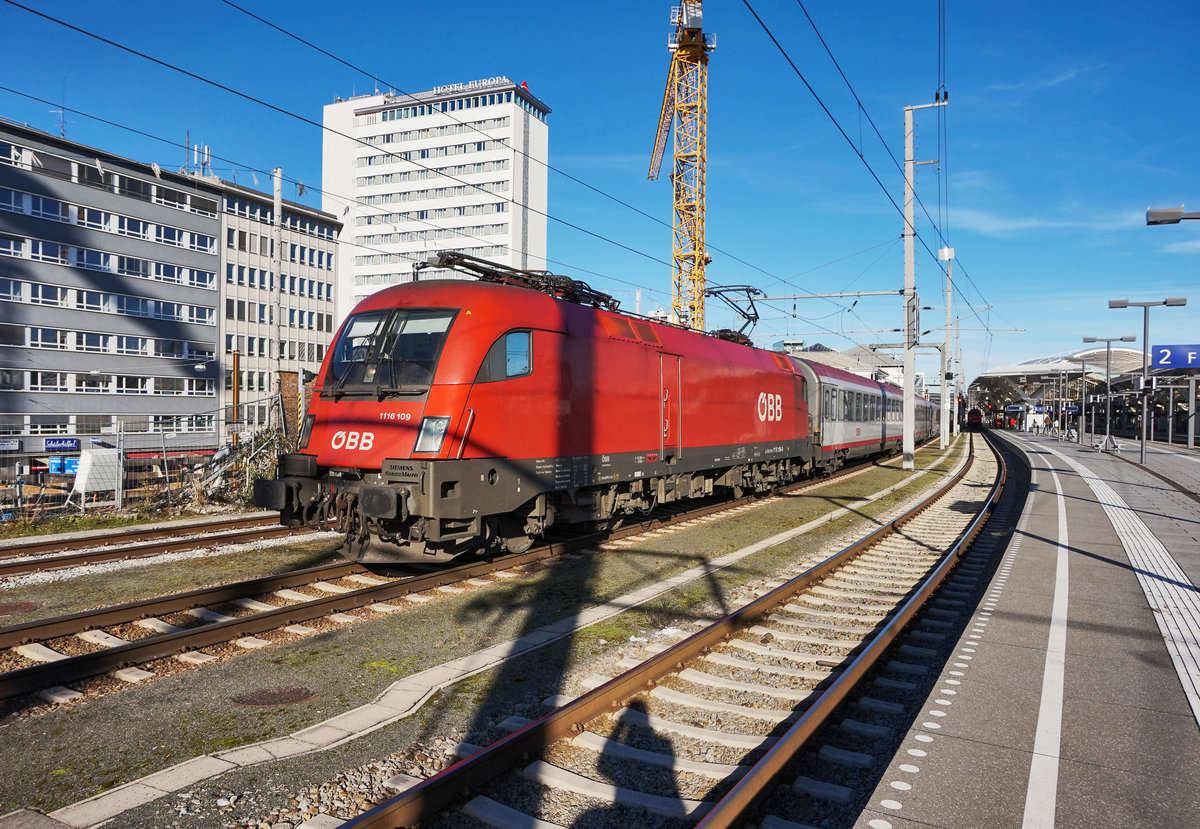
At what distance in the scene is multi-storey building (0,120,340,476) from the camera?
48.1m

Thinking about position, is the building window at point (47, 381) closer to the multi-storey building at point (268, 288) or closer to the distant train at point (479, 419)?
the multi-storey building at point (268, 288)

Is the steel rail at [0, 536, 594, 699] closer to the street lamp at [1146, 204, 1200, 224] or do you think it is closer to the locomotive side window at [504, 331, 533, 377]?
the locomotive side window at [504, 331, 533, 377]

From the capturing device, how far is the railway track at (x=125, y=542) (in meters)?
10.2

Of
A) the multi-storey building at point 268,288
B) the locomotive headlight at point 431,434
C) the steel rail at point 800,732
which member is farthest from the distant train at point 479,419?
the multi-storey building at point 268,288

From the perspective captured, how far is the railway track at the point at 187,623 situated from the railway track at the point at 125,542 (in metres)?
0.44

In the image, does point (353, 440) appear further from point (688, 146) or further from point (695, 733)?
point (688, 146)

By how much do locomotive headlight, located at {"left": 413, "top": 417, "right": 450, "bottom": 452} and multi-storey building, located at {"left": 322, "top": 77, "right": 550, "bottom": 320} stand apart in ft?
264

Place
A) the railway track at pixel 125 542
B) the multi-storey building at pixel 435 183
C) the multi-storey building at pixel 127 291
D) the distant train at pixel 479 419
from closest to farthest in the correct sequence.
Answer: the distant train at pixel 479 419 → the railway track at pixel 125 542 → the multi-storey building at pixel 127 291 → the multi-storey building at pixel 435 183

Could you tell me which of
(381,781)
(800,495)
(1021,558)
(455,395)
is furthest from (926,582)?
(800,495)

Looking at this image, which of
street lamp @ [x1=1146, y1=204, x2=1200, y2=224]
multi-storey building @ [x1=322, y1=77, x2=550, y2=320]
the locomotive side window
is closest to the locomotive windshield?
the locomotive side window

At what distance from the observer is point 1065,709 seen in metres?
5.08

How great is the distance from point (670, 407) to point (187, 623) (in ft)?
27.0

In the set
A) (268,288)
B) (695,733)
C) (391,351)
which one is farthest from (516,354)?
(268,288)

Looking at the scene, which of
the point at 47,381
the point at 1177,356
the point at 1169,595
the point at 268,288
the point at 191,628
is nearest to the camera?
the point at 191,628
